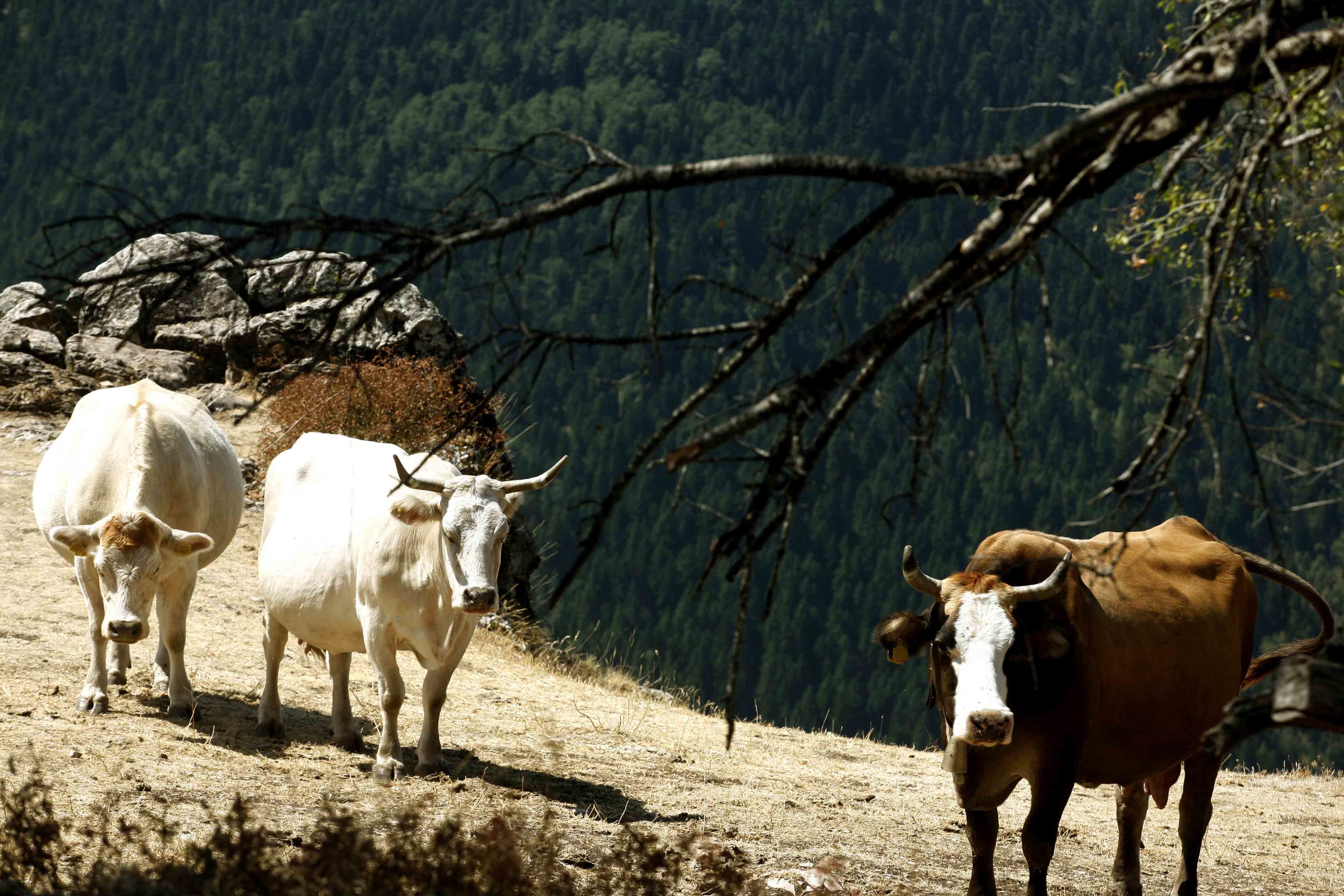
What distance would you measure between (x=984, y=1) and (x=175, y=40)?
180 ft

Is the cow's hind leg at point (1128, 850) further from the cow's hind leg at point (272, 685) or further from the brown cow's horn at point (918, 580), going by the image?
the cow's hind leg at point (272, 685)

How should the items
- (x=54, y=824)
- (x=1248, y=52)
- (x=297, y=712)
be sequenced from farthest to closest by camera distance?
(x=297, y=712) < (x=54, y=824) < (x=1248, y=52)

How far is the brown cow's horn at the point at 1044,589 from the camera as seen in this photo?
6.09m

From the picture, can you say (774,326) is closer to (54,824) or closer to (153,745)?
(54,824)

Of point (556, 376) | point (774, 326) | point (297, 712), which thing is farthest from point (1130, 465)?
point (556, 376)

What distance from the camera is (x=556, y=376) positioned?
6569 centimetres

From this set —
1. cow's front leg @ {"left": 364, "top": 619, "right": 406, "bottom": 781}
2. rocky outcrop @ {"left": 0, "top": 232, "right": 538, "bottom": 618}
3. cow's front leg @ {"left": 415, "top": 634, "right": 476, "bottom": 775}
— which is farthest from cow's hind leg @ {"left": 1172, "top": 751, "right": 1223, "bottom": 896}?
rocky outcrop @ {"left": 0, "top": 232, "right": 538, "bottom": 618}

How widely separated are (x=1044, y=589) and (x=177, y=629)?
569cm

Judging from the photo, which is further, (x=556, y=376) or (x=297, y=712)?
(x=556, y=376)

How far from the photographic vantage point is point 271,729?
8.70 meters

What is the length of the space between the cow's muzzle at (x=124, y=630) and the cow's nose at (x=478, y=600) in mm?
2194

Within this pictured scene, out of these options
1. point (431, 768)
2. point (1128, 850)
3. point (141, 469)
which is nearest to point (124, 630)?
point (141, 469)

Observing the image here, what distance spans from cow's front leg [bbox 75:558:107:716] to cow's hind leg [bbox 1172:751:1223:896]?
6.33 m

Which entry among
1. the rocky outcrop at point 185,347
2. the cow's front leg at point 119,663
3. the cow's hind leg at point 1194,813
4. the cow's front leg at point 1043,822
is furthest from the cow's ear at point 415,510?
the rocky outcrop at point 185,347
